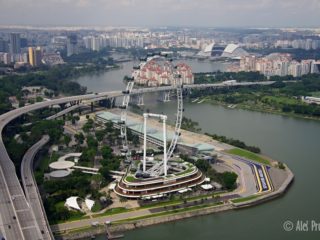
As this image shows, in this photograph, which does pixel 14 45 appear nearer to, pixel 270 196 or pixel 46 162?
pixel 46 162

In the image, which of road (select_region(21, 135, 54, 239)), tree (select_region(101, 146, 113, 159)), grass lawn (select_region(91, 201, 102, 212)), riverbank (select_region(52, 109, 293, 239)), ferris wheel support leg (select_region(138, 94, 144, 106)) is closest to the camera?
road (select_region(21, 135, 54, 239))

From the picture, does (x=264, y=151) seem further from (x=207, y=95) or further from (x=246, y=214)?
(x=207, y=95)

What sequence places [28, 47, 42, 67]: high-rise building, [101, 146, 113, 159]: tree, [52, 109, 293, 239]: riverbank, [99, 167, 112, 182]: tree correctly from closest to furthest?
1. [52, 109, 293, 239]: riverbank
2. [99, 167, 112, 182]: tree
3. [101, 146, 113, 159]: tree
4. [28, 47, 42, 67]: high-rise building

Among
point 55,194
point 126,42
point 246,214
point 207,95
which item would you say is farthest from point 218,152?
point 126,42

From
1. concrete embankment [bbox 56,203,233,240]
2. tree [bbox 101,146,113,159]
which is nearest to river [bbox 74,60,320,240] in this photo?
concrete embankment [bbox 56,203,233,240]

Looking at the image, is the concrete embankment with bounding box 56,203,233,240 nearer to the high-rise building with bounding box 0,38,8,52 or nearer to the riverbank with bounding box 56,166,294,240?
the riverbank with bounding box 56,166,294,240
